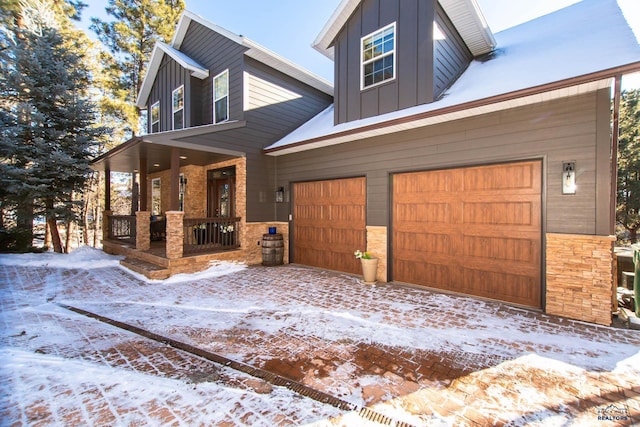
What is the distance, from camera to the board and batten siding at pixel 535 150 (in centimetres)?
406

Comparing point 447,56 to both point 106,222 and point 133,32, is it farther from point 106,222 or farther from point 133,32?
point 133,32

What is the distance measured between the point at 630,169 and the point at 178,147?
16985 millimetres

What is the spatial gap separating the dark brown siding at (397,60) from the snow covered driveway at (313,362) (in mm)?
4284

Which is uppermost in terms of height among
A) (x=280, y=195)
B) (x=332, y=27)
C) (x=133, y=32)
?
(x=133, y=32)

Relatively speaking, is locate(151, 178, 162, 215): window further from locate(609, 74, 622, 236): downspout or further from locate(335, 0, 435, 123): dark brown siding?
locate(609, 74, 622, 236): downspout

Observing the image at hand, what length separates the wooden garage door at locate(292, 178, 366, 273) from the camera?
7016 mm

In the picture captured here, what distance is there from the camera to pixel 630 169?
38.6 ft

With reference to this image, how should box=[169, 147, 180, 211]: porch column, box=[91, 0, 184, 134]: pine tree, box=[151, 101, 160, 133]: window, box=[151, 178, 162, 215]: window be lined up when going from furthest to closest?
box=[91, 0, 184, 134]: pine tree, box=[151, 178, 162, 215]: window, box=[151, 101, 160, 133]: window, box=[169, 147, 180, 211]: porch column

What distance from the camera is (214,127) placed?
7.48 meters

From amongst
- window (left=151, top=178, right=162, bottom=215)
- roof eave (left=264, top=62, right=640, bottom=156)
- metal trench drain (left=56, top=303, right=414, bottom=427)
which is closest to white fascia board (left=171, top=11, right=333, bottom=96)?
roof eave (left=264, top=62, right=640, bottom=156)

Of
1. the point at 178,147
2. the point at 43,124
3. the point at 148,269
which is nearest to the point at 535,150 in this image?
the point at 178,147

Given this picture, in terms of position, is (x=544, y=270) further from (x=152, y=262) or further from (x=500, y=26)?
(x=152, y=262)

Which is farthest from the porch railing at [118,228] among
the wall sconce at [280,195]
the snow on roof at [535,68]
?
the snow on roof at [535,68]

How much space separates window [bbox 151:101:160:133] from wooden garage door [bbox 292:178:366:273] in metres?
7.50
